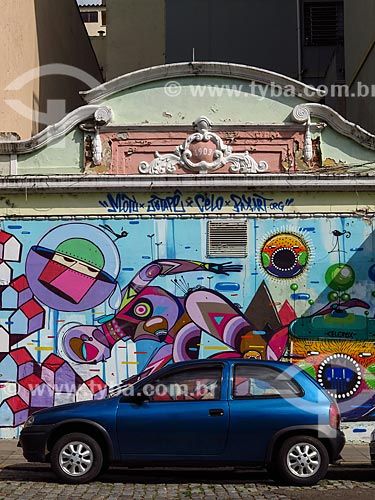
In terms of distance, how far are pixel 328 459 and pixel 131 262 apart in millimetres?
5190

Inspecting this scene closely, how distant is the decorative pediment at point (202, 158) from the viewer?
13539 mm

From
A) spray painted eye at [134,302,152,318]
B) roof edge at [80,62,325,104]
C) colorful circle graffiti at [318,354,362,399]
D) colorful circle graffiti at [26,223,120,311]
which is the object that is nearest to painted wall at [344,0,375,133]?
roof edge at [80,62,325,104]

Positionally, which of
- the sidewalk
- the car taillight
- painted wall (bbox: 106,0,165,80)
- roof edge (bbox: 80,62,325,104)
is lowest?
the sidewalk

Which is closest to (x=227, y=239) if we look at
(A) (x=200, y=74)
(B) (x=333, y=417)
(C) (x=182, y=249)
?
(C) (x=182, y=249)

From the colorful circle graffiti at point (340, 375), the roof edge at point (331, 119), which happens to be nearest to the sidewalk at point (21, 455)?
the colorful circle graffiti at point (340, 375)

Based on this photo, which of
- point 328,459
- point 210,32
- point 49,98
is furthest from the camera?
point 210,32

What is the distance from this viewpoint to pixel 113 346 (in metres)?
13.3

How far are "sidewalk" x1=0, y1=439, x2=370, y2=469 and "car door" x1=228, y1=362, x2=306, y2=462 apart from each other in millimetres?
2271

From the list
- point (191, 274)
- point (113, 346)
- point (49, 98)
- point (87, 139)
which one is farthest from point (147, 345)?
point (49, 98)

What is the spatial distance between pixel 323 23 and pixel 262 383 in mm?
16791

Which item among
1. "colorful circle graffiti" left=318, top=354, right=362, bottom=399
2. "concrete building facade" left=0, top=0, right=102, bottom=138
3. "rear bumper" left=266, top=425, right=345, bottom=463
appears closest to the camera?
"rear bumper" left=266, top=425, right=345, bottom=463

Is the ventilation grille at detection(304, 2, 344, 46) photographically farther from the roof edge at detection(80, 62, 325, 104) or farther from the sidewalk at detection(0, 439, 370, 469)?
the sidewalk at detection(0, 439, 370, 469)

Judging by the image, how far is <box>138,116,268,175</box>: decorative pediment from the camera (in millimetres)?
13539

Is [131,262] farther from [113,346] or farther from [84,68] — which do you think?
[84,68]
